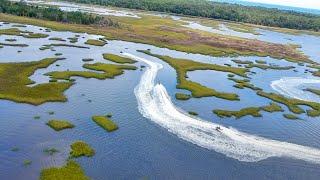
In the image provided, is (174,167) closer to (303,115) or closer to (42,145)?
(42,145)

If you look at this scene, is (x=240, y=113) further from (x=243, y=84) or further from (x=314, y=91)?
(x=314, y=91)

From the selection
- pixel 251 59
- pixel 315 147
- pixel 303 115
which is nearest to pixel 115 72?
pixel 303 115

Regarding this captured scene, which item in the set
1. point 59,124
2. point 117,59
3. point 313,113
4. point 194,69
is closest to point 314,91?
point 313,113

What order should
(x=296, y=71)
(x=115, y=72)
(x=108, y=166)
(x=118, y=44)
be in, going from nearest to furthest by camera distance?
(x=108, y=166), (x=115, y=72), (x=296, y=71), (x=118, y=44)

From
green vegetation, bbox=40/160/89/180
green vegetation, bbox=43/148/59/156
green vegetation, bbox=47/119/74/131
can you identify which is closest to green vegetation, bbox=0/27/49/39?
green vegetation, bbox=47/119/74/131

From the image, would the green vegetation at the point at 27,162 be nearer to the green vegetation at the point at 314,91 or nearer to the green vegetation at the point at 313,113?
the green vegetation at the point at 313,113

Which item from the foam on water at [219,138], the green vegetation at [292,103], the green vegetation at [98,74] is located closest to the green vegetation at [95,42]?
the green vegetation at [98,74]

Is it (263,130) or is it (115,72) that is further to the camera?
(115,72)
